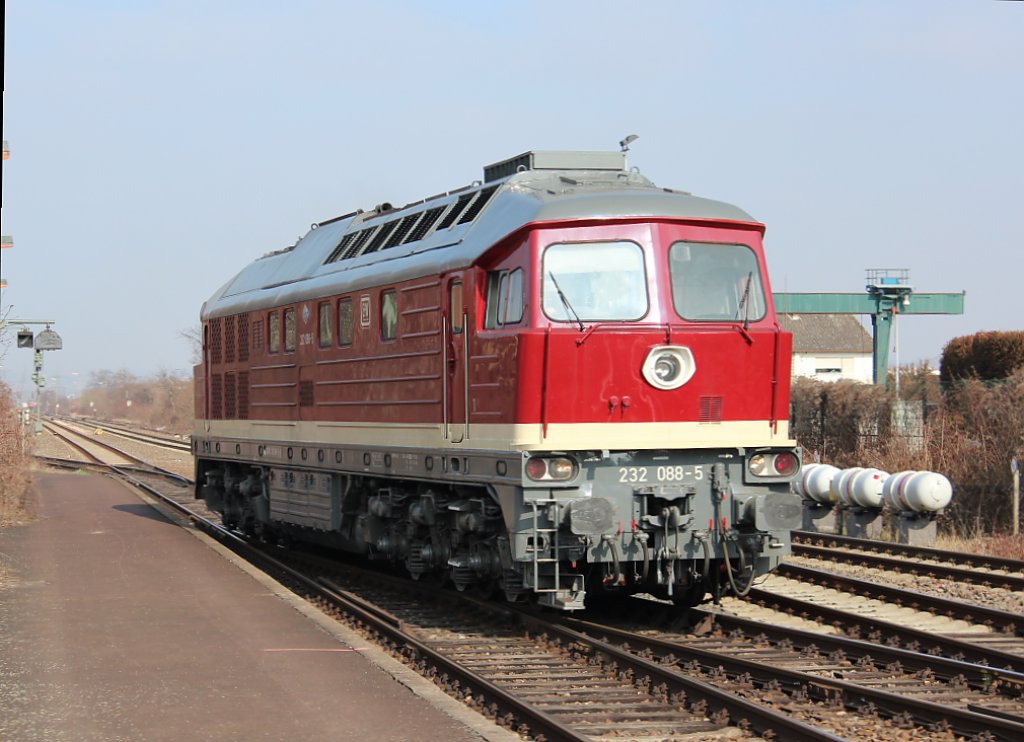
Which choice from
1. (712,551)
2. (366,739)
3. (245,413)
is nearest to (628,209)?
(712,551)

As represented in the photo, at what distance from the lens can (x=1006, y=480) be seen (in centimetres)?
2134

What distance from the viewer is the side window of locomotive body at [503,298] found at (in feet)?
35.6

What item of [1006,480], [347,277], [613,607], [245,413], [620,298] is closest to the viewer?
[620,298]

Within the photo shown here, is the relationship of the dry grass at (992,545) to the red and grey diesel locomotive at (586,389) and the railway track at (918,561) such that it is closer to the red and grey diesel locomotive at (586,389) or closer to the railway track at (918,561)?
the railway track at (918,561)

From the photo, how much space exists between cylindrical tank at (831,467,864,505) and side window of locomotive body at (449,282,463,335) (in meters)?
10.8

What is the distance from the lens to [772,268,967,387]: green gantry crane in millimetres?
48406

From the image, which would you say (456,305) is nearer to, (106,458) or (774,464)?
(774,464)

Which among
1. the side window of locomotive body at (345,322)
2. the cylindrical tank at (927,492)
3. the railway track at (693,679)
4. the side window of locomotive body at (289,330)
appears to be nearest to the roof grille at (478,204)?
the side window of locomotive body at (345,322)

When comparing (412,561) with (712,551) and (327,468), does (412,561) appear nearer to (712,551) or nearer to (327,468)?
(327,468)

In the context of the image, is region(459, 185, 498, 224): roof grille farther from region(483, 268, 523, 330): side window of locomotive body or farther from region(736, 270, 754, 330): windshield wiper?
region(736, 270, 754, 330): windshield wiper

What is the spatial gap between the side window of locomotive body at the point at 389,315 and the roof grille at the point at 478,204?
1.18 meters

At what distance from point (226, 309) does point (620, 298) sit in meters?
9.81

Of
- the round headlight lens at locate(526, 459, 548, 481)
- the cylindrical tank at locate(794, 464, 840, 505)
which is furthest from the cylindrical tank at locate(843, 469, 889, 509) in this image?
the round headlight lens at locate(526, 459, 548, 481)

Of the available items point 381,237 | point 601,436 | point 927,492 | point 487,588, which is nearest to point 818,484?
point 927,492
